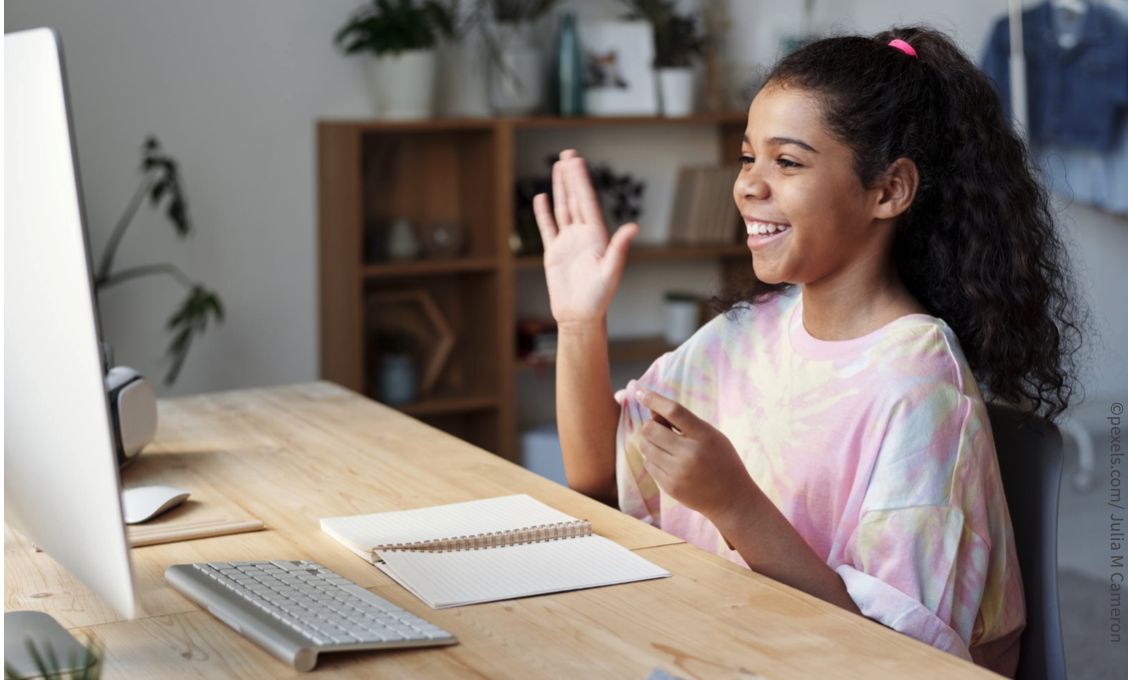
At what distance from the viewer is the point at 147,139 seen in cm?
321

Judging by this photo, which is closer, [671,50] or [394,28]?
[394,28]

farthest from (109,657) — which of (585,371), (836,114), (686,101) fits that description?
(686,101)

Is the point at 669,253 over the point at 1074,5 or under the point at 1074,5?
under

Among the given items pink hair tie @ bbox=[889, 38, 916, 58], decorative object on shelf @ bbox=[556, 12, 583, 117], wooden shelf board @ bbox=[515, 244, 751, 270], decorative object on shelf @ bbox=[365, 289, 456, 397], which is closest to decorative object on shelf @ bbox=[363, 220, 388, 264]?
decorative object on shelf @ bbox=[365, 289, 456, 397]

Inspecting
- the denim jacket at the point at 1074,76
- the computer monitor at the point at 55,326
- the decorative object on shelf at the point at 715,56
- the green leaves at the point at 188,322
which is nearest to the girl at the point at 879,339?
the computer monitor at the point at 55,326

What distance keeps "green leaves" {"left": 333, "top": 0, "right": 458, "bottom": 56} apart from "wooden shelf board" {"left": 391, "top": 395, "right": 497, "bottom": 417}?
1012 mm

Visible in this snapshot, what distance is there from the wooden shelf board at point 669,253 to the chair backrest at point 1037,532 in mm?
2342

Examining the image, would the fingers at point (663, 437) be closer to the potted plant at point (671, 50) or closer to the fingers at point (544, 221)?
the fingers at point (544, 221)

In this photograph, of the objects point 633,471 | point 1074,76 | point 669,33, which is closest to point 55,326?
point 633,471

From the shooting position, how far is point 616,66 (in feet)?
11.9

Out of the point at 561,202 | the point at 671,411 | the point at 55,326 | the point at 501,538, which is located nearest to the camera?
the point at 55,326

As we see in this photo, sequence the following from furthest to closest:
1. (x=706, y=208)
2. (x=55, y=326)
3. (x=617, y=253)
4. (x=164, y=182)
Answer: (x=706, y=208) → (x=164, y=182) → (x=617, y=253) → (x=55, y=326)

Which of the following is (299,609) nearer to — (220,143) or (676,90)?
(220,143)

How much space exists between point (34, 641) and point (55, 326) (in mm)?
317
